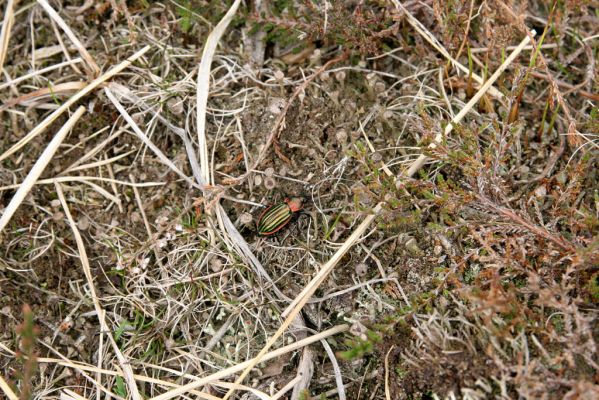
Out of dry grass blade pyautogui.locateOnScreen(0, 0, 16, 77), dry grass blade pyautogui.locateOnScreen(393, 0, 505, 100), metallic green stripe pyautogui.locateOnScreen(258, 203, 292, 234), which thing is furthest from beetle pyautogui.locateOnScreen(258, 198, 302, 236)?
dry grass blade pyautogui.locateOnScreen(0, 0, 16, 77)

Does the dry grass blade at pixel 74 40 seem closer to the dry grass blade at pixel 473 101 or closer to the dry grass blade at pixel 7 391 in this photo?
the dry grass blade at pixel 7 391

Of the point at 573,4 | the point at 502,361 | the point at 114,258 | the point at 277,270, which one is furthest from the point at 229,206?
the point at 573,4

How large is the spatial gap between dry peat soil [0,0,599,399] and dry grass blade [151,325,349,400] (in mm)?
30

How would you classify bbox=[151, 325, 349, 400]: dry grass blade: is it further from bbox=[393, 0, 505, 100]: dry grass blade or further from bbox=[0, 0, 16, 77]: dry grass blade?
bbox=[0, 0, 16, 77]: dry grass blade

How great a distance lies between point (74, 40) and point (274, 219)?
2010 mm

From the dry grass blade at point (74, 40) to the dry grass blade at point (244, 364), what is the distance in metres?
2.30

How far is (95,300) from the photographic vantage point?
3564 mm

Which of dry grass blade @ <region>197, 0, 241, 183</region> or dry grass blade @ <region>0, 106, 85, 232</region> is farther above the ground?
dry grass blade @ <region>197, 0, 241, 183</region>

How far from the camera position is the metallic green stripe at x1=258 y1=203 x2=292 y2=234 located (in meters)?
3.38

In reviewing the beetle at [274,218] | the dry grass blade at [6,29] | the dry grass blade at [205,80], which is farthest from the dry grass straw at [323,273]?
the dry grass blade at [6,29]

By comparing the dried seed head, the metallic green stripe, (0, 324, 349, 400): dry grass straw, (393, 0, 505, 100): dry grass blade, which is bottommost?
(0, 324, 349, 400): dry grass straw

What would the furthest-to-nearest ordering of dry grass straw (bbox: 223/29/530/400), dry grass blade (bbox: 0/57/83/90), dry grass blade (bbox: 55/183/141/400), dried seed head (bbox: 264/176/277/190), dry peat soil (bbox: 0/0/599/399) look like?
dry grass blade (bbox: 0/57/83/90), dried seed head (bbox: 264/176/277/190), dry grass blade (bbox: 55/183/141/400), dry grass straw (bbox: 223/29/530/400), dry peat soil (bbox: 0/0/599/399)

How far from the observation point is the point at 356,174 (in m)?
3.58

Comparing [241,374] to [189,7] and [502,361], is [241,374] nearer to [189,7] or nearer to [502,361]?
[502,361]
